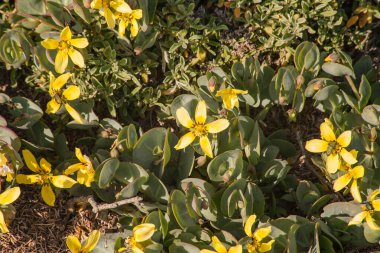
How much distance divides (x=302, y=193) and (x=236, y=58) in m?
0.75

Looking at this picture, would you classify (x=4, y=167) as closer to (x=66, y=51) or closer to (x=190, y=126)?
(x=66, y=51)

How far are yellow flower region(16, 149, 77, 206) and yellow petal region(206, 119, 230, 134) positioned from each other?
0.62m

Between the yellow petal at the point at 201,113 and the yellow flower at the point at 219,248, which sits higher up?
the yellow petal at the point at 201,113

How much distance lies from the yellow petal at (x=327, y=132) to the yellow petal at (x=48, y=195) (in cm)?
121

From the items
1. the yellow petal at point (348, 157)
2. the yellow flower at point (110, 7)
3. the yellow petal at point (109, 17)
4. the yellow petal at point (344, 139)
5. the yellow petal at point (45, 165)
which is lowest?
the yellow petal at point (45, 165)

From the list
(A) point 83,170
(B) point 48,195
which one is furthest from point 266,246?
(B) point 48,195

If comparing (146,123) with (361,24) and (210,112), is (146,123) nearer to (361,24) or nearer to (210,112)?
(210,112)

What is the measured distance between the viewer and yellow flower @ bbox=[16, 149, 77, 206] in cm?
242

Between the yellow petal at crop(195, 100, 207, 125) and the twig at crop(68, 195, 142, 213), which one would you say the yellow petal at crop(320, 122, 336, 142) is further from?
the twig at crop(68, 195, 142, 213)

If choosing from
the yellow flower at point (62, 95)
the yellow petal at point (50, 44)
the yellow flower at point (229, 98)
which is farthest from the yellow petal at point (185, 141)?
the yellow petal at point (50, 44)

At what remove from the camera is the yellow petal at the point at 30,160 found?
2.43 metres

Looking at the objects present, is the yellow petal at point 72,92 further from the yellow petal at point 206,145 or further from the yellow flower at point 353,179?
the yellow flower at point 353,179

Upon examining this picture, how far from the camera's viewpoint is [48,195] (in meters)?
2.47

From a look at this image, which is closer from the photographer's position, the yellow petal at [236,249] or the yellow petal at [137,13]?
the yellow petal at [236,249]
